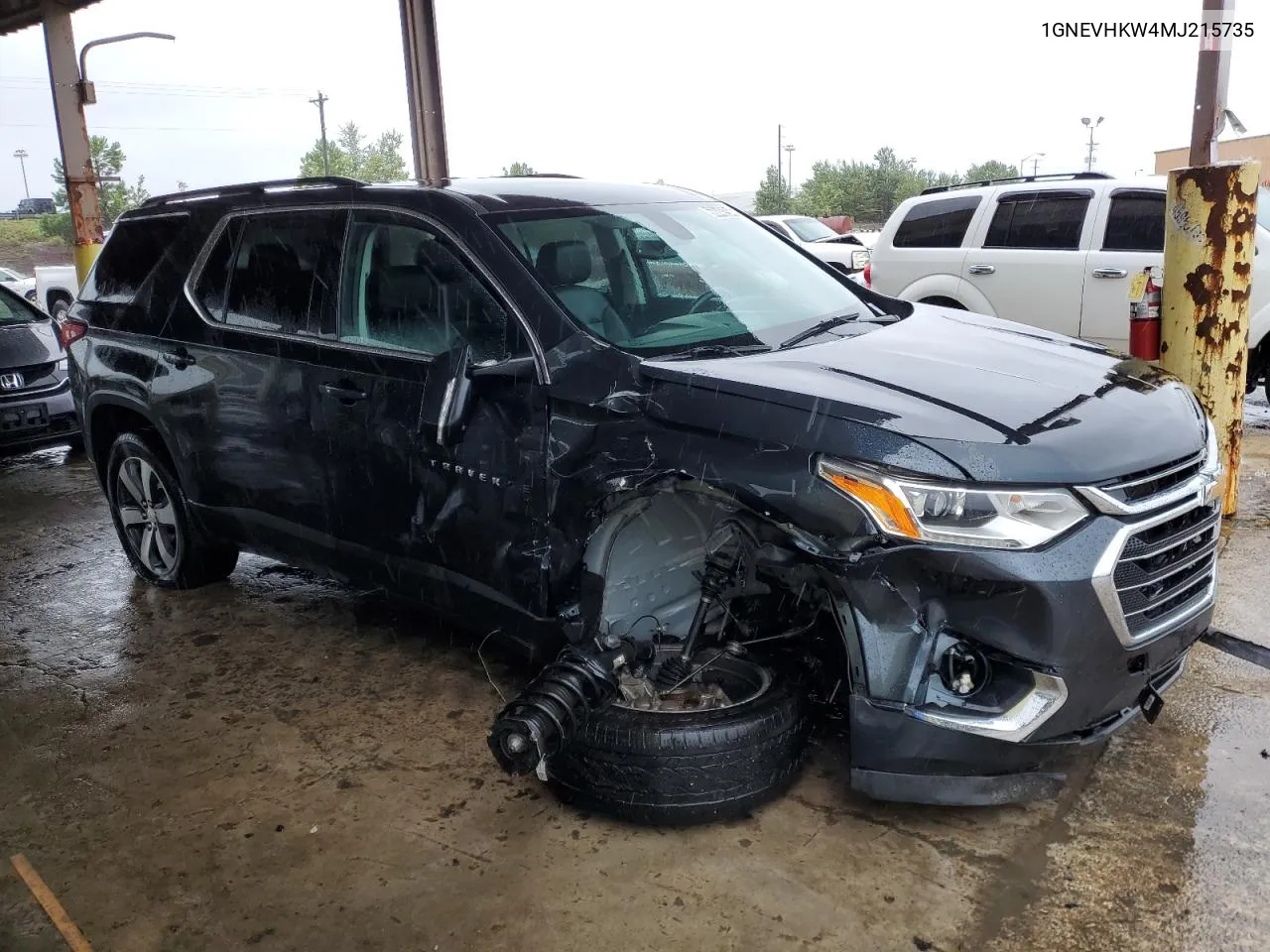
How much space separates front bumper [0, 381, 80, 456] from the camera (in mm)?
7336

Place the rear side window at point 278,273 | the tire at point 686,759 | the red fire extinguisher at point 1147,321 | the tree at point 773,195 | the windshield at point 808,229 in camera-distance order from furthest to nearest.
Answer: the tree at point 773,195, the windshield at point 808,229, the red fire extinguisher at point 1147,321, the rear side window at point 278,273, the tire at point 686,759

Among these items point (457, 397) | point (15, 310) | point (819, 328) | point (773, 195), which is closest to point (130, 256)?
point (457, 397)

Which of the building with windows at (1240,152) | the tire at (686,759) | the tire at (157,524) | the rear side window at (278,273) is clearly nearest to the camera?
the tire at (686,759)

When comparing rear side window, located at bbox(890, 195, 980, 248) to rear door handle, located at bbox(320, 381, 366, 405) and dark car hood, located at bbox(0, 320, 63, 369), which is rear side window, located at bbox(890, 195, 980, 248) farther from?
dark car hood, located at bbox(0, 320, 63, 369)

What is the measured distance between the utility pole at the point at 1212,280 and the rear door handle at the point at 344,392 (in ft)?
12.0

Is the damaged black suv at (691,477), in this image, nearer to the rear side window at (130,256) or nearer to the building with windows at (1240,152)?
the rear side window at (130,256)

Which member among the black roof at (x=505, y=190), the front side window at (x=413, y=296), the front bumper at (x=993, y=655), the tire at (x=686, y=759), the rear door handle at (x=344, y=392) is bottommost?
the tire at (x=686, y=759)

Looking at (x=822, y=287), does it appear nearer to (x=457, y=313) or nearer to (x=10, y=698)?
(x=457, y=313)

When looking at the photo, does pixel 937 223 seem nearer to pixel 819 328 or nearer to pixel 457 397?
pixel 819 328

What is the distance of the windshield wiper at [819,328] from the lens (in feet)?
10.5

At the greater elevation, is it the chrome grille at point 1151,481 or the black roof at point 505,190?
the black roof at point 505,190

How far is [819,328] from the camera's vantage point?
3.39 m

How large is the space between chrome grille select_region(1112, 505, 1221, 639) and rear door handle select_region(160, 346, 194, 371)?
3.35 meters

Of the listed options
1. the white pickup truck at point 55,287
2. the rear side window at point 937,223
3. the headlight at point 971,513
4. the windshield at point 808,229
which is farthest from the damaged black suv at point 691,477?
the white pickup truck at point 55,287
